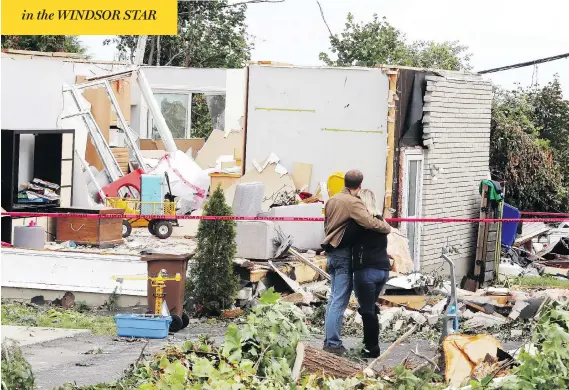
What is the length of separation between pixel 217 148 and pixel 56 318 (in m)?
13.7

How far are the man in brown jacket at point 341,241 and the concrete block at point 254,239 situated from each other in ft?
15.2

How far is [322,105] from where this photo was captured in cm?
1927

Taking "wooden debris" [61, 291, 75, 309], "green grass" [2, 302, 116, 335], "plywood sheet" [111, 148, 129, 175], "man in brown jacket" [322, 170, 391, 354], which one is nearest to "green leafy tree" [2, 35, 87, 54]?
"plywood sheet" [111, 148, 129, 175]

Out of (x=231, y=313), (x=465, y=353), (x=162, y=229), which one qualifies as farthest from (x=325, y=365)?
(x=162, y=229)

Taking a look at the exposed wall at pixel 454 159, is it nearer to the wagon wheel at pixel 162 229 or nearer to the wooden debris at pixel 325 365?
the wagon wheel at pixel 162 229

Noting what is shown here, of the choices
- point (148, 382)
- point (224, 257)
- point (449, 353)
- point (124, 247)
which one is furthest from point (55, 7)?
point (124, 247)

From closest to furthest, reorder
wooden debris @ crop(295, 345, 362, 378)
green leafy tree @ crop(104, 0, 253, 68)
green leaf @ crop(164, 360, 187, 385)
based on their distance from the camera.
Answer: green leaf @ crop(164, 360, 187, 385)
wooden debris @ crop(295, 345, 362, 378)
green leafy tree @ crop(104, 0, 253, 68)

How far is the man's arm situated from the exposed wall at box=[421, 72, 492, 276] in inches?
371

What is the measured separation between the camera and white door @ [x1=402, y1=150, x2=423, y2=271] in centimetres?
1925

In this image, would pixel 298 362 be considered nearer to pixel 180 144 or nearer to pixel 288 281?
pixel 288 281

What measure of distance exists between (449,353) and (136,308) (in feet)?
18.7

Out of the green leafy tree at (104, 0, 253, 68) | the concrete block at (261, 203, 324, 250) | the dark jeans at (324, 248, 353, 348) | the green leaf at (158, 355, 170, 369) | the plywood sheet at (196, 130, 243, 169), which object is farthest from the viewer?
the green leafy tree at (104, 0, 253, 68)

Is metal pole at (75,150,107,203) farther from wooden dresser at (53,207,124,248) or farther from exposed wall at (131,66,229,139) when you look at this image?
exposed wall at (131,66,229,139)

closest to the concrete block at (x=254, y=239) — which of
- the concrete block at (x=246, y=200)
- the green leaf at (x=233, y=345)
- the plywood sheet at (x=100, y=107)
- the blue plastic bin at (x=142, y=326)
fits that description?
the concrete block at (x=246, y=200)
